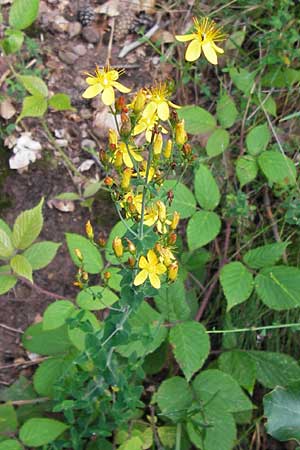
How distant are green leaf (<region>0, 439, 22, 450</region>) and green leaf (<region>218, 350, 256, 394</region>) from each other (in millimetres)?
673

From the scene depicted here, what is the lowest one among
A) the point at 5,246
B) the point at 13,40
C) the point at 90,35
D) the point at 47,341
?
the point at 47,341

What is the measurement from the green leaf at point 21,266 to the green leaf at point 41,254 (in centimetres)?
6

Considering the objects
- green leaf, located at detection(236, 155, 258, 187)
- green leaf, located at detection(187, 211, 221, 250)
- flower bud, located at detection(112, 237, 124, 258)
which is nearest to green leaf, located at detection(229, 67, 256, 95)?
green leaf, located at detection(236, 155, 258, 187)

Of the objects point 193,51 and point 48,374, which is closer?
point 193,51

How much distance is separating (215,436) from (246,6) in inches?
65.5

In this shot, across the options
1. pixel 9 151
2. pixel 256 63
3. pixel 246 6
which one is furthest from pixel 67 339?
pixel 246 6

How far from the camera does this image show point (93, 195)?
2.39 m

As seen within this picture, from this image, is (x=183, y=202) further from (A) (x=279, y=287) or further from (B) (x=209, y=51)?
(B) (x=209, y=51)

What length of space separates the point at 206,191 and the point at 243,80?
1.88 ft

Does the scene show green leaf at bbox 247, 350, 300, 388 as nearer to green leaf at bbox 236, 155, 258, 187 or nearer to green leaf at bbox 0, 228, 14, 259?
green leaf at bbox 236, 155, 258, 187

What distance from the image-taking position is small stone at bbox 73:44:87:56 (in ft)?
8.61

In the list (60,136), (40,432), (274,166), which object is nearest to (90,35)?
(60,136)

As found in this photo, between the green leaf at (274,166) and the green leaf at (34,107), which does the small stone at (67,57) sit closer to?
the green leaf at (34,107)

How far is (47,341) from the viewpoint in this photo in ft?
6.28
